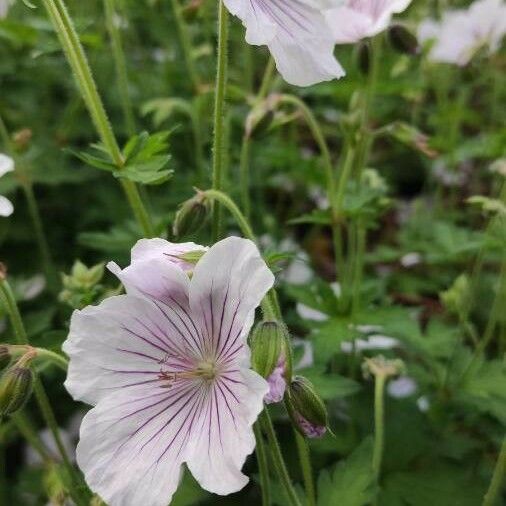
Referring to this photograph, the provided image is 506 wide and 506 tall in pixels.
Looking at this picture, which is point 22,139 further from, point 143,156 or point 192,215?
point 192,215

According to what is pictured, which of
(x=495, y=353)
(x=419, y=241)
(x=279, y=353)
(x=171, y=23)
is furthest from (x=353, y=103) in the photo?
(x=171, y=23)

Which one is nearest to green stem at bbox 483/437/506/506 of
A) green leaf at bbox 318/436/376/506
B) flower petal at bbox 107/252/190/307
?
green leaf at bbox 318/436/376/506

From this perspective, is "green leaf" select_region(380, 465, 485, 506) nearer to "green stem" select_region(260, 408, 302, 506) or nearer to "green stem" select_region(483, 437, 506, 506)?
"green stem" select_region(483, 437, 506, 506)

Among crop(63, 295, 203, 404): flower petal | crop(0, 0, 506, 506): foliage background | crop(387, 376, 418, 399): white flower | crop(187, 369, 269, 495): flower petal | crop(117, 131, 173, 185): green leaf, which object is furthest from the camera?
crop(387, 376, 418, 399): white flower

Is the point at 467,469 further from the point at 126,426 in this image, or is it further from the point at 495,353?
the point at 126,426

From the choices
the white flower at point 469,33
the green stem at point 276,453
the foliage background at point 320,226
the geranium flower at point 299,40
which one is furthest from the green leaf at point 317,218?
the white flower at point 469,33

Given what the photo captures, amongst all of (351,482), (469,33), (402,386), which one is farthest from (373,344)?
(469,33)
